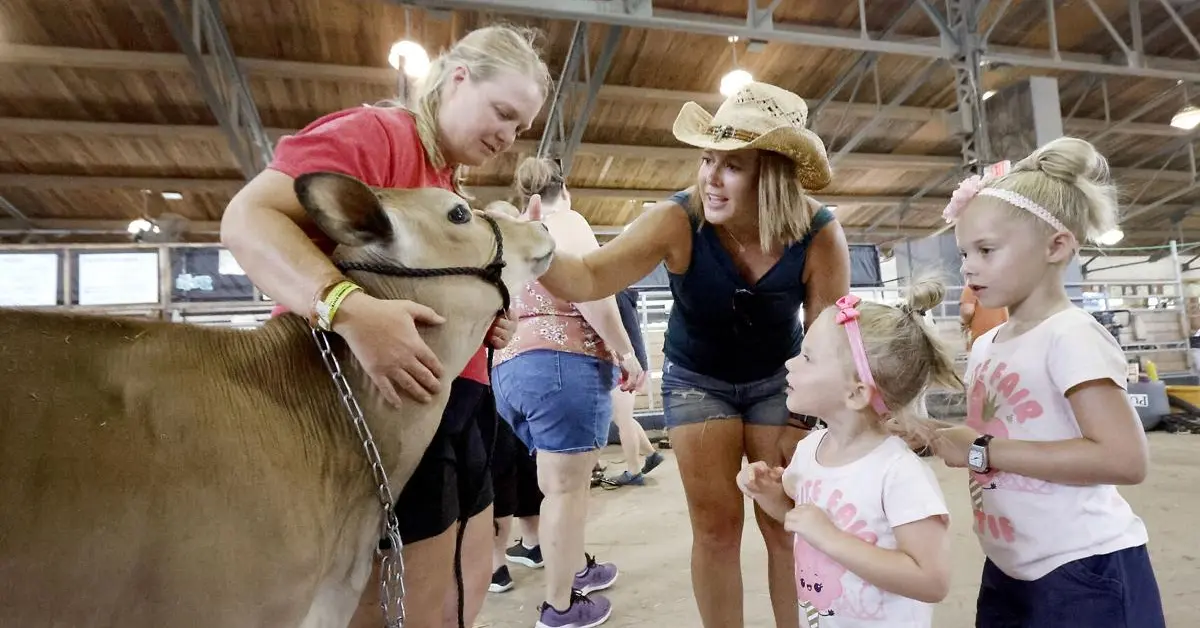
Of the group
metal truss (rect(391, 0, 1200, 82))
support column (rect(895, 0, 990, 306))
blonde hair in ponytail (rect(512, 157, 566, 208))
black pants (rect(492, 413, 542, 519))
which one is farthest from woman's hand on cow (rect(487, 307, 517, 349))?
support column (rect(895, 0, 990, 306))

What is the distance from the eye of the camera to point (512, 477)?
3.50 m

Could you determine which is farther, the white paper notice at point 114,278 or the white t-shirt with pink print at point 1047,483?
the white paper notice at point 114,278

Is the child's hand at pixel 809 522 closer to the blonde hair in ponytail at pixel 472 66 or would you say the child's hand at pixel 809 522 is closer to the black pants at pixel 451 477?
the black pants at pixel 451 477

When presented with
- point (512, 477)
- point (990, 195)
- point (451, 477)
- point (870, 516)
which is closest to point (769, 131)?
point (990, 195)

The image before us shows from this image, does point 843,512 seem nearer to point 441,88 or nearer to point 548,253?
point 548,253

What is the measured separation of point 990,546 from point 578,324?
1587mm

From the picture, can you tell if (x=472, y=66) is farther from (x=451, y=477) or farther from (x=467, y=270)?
(x=451, y=477)

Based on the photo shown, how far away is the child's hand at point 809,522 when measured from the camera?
1447 mm

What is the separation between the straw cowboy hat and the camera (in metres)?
1.90

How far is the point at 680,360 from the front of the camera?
2150mm

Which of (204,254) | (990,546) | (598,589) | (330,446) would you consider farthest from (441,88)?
(204,254)

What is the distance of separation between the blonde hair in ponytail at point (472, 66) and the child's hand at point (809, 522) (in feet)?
3.76

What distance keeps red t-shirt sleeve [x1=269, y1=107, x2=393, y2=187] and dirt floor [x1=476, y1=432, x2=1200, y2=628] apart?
2.22m

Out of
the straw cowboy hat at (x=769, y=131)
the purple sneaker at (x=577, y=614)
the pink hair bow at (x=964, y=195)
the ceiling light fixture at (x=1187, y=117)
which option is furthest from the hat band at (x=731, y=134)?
the ceiling light fixture at (x=1187, y=117)
